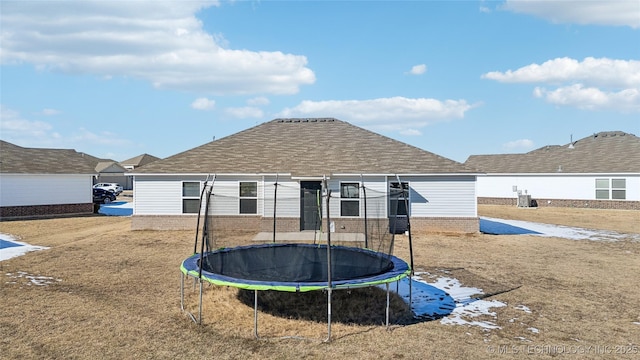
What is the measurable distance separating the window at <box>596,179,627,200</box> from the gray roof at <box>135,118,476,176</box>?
17.2m

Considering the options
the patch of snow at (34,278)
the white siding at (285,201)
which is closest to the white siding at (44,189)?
the white siding at (285,201)

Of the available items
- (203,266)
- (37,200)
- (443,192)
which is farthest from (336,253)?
(37,200)

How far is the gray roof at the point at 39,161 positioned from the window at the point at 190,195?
34.8 ft

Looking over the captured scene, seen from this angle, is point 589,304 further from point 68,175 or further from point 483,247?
point 68,175

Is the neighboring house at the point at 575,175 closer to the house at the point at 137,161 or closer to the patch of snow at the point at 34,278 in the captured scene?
the patch of snow at the point at 34,278

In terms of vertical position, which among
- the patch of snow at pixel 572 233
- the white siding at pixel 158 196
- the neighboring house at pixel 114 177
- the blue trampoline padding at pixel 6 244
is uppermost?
the neighboring house at pixel 114 177

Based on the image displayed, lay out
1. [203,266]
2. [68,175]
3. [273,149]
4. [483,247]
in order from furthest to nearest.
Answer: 1. [68,175]
2. [273,149]
3. [483,247]
4. [203,266]

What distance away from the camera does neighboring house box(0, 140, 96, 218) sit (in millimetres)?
22031

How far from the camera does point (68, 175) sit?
79.0 ft

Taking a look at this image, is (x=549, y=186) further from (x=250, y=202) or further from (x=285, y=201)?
(x=250, y=202)

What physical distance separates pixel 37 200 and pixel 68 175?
6.96 ft

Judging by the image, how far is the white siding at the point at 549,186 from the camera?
89.6 feet

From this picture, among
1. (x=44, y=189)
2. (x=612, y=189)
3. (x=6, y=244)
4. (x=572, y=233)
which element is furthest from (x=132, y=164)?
(x=612, y=189)

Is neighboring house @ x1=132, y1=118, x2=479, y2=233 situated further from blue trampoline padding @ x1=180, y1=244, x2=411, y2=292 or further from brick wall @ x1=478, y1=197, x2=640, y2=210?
brick wall @ x1=478, y1=197, x2=640, y2=210
